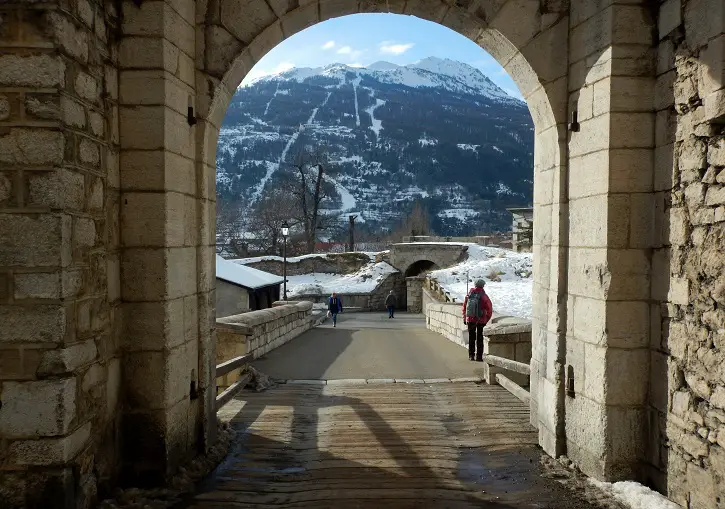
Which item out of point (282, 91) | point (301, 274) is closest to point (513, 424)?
point (301, 274)

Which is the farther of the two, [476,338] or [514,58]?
[476,338]

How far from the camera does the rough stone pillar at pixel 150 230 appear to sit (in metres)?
3.25

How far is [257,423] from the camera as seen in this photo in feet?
15.3

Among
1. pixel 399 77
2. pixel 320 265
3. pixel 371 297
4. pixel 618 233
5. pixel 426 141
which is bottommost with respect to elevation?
pixel 371 297

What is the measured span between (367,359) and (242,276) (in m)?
9.36

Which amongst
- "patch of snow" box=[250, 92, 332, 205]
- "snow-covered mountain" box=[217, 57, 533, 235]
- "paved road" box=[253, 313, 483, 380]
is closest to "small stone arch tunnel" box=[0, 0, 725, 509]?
"paved road" box=[253, 313, 483, 380]

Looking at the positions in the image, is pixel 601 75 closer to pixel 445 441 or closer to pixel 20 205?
pixel 445 441

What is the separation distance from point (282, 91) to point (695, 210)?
15680cm

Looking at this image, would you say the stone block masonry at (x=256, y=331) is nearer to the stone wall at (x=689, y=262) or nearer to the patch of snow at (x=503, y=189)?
the stone wall at (x=689, y=262)

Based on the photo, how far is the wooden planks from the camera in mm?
3307

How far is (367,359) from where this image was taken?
7.71 m

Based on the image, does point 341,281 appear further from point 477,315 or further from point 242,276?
point 477,315

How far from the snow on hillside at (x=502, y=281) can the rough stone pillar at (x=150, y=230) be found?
10.3 m

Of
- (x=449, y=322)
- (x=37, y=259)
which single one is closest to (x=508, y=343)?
(x=449, y=322)
